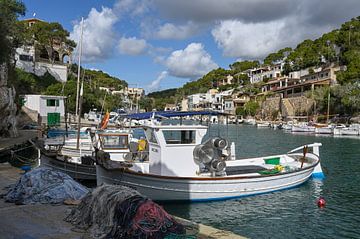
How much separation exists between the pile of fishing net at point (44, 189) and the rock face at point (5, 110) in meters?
20.0

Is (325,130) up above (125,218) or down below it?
above

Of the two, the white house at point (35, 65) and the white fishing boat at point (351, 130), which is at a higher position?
the white house at point (35, 65)

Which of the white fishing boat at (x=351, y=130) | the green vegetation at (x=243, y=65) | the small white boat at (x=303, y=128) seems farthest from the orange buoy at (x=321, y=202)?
the green vegetation at (x=243, y=65)

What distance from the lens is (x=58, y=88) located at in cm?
6388

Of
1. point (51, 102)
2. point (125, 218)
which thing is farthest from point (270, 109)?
point (125, 218)

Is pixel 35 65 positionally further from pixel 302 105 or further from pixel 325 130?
pixel 302 105

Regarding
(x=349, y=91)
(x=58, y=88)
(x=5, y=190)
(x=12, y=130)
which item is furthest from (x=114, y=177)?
(x=349, y=91)

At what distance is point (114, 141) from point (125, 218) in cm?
1183

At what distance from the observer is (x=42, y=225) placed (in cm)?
761

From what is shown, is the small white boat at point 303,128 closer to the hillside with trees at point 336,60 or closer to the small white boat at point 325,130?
the small white boat at point 325,130

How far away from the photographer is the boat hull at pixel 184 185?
1343 centimetres

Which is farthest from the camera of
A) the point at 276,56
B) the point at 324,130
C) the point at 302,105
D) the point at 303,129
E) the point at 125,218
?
the point at 276,56

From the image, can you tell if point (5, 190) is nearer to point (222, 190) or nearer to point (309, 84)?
point (222, 190)

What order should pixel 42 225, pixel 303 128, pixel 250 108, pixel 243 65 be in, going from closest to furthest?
pixel 42 225
pixel 303 128
pixel 250 108
pixel 243 65
